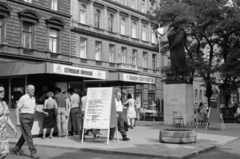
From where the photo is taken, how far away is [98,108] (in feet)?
42.0

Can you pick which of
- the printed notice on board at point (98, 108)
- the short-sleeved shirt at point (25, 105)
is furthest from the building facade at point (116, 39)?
the short-sleeved shirt at point (25, 105)

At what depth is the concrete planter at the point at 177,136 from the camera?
12.2 meters

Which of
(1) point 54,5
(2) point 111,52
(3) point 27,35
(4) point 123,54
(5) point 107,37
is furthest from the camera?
(4) point 123,54

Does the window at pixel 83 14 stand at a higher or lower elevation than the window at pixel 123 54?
higher

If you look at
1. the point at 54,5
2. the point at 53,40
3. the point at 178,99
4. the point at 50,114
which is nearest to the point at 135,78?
the point at 178,99

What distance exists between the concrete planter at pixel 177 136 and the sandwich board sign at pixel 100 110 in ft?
5.73

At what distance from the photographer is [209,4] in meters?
26.8

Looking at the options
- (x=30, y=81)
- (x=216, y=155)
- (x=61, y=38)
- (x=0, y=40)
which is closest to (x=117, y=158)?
(x=216, y=155)

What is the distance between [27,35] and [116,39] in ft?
50.2

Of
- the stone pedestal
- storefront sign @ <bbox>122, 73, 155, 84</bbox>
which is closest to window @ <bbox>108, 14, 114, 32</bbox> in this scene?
storefront sign @ <bbox>122, 73, 155, 84</bbox>

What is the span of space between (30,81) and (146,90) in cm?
3258

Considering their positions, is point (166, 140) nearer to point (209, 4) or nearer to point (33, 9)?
point (209, 4)

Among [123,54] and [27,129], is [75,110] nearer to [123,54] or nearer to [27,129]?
[27,129]

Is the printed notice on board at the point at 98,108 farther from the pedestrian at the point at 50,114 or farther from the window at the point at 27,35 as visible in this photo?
the window at the point at 27,35
